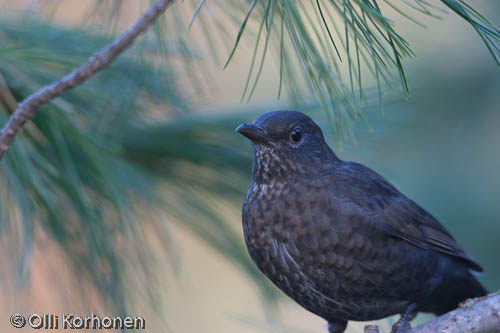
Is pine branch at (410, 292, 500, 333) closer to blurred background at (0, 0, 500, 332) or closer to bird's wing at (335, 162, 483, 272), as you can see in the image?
bird's wing at (335, 162, 483, 272)

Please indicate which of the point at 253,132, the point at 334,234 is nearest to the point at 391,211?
the point at 334,234

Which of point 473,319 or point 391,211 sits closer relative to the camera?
point 473,319

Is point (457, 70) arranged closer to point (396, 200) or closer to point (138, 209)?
point (396, 200)

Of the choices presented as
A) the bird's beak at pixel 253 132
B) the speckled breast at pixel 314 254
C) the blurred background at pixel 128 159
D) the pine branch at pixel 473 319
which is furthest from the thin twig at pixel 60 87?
the pine branch at pixel 473 319

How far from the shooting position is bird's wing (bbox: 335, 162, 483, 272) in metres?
1.94

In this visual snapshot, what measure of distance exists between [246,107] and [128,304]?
2.66 ft

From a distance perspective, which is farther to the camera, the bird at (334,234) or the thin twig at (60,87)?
the bird at (334,234)

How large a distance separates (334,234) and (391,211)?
10.4 inches

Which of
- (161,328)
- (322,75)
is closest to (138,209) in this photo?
(161,328)

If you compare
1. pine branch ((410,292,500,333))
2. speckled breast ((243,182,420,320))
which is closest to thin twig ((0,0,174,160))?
speckled breast ((243,182,420,320))

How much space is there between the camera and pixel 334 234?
181 centimetres

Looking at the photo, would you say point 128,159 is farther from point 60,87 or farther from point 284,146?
point 60,87

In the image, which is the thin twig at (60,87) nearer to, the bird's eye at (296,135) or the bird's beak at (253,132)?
the bird's beak at (253,132)

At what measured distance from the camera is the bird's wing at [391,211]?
1.94m
